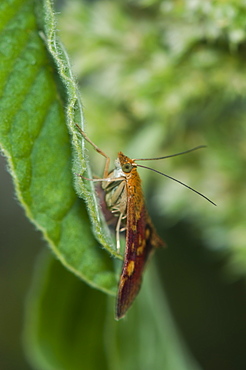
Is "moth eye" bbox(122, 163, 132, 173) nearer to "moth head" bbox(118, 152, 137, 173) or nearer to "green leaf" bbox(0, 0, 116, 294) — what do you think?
"moth head" bbox(118, 152, 137, 173)

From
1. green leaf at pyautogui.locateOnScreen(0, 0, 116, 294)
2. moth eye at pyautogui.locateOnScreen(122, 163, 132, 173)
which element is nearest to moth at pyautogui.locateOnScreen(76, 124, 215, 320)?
moth eye at pyautogui.locateOnScreen(122, 163, 132, 173)

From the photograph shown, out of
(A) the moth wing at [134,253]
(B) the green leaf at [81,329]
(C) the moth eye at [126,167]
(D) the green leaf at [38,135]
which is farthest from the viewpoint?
(B) the green leaf at [81,329]

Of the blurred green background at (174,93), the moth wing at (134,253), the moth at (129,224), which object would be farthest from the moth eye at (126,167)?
the blurred green background at (174,93)

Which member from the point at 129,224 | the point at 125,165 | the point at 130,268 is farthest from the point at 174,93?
the point at 130,268

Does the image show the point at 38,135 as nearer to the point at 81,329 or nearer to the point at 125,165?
the point at 125,165

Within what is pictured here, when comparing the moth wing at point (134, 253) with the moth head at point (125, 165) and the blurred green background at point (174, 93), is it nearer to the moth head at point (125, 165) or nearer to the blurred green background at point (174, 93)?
the moth head at point (125, 165)

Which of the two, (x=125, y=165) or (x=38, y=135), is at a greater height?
(x=125, y=165)
